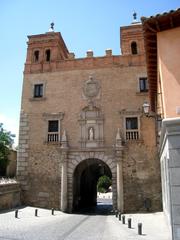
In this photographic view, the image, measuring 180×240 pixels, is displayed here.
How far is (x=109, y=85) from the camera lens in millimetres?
19125

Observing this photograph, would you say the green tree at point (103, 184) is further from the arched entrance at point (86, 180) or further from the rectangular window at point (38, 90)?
the rectangular window at point (38, 90)

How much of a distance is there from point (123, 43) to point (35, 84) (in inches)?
316

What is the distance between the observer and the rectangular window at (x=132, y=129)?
58.2 ft

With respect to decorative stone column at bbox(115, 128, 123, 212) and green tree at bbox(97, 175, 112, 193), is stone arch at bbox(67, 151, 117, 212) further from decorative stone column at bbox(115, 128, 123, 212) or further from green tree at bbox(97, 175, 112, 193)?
green tree at bbox(97, 175, 112, 193)

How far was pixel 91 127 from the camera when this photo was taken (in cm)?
1833

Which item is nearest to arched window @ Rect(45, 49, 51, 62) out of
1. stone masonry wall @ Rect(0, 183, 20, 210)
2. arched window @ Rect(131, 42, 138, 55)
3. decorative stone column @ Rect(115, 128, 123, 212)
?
arched window @ Rect(131, 42, 138, 55)

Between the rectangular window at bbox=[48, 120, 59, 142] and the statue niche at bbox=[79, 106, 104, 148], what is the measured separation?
1891mm

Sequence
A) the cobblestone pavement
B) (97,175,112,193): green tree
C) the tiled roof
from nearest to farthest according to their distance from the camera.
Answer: the tiled roof < the cobblestone pavement < (97,175,112,193): green tree

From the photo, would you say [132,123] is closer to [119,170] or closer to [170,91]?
[119,170]

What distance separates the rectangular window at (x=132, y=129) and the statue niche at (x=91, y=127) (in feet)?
6.14

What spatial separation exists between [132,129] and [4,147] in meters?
13.7

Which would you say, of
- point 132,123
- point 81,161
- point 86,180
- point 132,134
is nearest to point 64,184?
point 81,161

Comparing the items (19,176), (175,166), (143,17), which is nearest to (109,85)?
(19,176)

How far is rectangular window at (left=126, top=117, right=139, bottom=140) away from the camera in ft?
58.2
